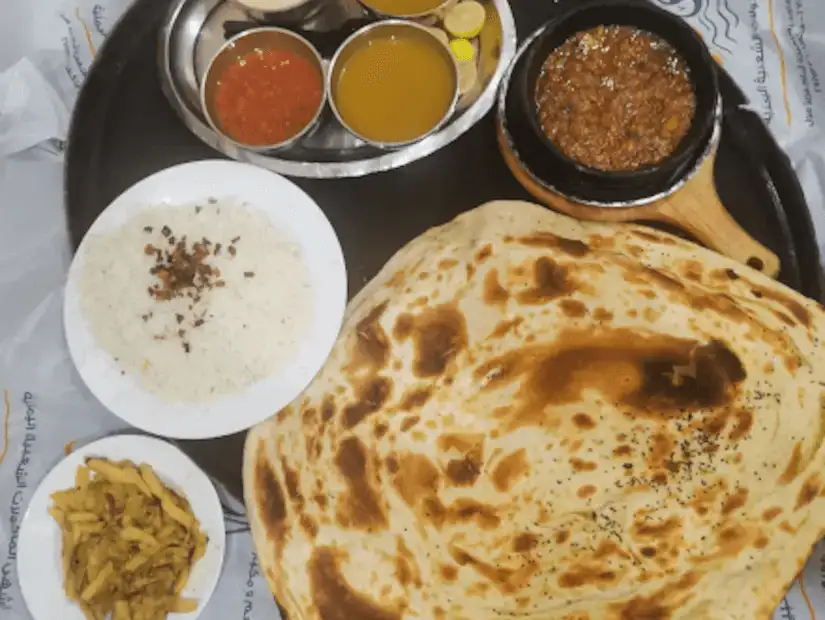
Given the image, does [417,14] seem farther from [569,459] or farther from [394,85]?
[569,459]

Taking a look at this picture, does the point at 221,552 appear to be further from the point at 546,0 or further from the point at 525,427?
the point at 546,0

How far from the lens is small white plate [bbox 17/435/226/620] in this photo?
1832mm

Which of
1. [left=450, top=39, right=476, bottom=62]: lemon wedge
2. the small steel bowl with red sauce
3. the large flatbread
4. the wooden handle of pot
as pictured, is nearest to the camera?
the large flatbread

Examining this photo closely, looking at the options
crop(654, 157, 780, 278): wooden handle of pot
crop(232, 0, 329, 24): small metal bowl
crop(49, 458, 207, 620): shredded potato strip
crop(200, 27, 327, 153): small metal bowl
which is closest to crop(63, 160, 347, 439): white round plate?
crop(200, 27, 327, 153): small metal bowl

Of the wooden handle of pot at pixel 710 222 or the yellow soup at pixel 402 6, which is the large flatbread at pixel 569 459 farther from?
the yellow soup at pixel 402 6

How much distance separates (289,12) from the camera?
1.90 meters

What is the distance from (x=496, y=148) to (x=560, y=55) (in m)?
0.28

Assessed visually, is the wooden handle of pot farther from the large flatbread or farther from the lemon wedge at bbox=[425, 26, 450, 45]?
the lemon wedge at bbox=[425, 26, 450, 45]

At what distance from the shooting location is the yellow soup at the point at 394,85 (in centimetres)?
186

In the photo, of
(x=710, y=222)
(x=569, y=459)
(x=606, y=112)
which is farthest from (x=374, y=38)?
(x=569, y=459)

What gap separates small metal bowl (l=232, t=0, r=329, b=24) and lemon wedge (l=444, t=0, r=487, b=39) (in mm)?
335

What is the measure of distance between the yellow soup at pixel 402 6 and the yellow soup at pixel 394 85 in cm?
7

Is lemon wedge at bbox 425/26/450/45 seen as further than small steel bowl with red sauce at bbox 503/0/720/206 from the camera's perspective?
Yes

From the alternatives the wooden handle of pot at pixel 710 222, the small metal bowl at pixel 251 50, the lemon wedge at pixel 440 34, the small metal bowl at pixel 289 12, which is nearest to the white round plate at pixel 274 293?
the small metal bowl at pixel 251 50
